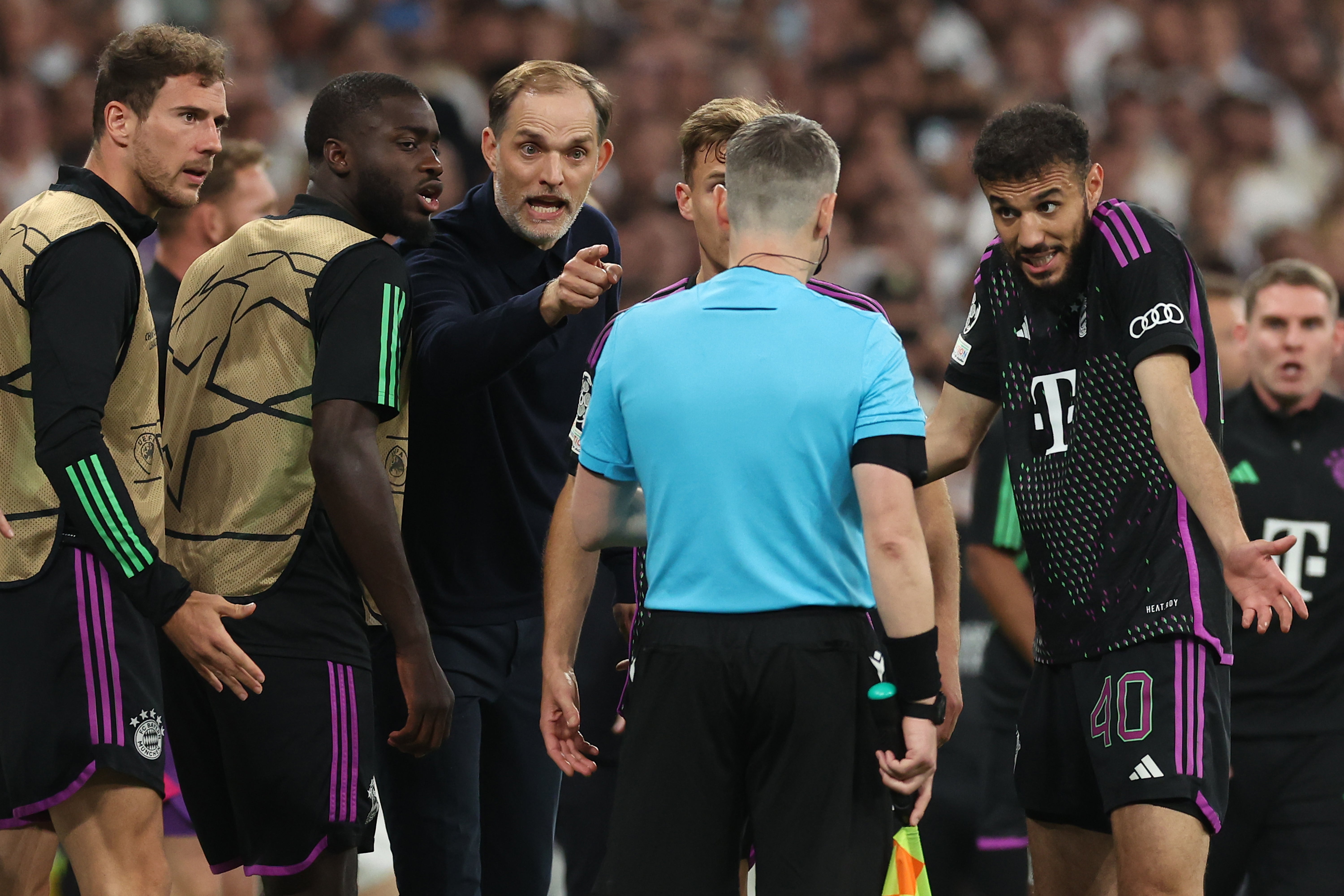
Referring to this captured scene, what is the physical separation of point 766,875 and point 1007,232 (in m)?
1.79

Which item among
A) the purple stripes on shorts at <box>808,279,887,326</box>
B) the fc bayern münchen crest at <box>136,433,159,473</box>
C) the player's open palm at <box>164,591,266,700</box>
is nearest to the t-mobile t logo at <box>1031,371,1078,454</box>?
the purple stripes on shorts at <box>808,279,887,326</box>

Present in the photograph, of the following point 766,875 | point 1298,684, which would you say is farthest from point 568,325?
point 1298,684

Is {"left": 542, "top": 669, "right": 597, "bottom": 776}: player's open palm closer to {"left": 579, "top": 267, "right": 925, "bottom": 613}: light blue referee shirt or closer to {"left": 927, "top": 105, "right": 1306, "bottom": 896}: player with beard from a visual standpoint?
{"left": 579, "top": 267, "right": 925, "bottom": 613}: light blue referee shirt

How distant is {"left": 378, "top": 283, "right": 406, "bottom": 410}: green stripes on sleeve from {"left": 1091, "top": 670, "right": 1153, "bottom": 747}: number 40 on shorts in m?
1.86

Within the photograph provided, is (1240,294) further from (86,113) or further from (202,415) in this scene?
(86,113)

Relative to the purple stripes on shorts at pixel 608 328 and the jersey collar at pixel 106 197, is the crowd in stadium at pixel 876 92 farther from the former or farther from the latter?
the jersey collar at pixel 106 197

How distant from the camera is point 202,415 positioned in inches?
145

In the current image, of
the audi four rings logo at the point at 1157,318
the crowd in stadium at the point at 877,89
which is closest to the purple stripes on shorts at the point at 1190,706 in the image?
the audi four rings logo at the point at 1157,318

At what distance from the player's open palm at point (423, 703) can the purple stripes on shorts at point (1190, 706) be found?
172 centimetres

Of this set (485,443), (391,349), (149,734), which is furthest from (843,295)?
(149,734)

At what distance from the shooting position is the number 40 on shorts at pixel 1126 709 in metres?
3.78

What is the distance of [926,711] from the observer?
3174 millimetres

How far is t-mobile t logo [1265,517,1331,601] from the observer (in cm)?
550

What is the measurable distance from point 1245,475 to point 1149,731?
2.24 m
